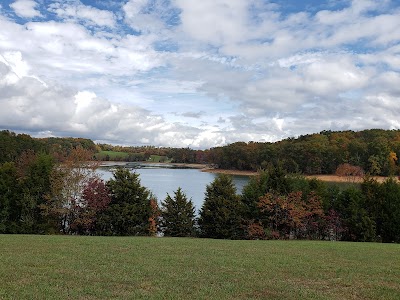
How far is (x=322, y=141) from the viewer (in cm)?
12850

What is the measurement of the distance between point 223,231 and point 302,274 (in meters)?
21.9

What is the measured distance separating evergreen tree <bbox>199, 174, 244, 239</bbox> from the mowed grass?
57.9ft

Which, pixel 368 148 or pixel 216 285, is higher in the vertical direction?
pixel 368 148

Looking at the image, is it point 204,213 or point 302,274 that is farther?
point 204,213

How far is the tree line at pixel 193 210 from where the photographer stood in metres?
33.0

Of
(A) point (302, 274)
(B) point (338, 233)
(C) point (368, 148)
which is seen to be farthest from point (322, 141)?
(A) point (302, 274)

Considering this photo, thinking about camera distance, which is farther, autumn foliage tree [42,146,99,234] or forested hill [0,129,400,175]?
forested hill [0,129,400,175]

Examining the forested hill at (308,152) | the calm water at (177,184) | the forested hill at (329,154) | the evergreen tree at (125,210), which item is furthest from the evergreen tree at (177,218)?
the forested hill at (329,154)

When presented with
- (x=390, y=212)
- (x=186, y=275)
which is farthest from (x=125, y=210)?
(x=390, y=212)

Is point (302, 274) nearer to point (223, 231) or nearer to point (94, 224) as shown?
point (223, 231)

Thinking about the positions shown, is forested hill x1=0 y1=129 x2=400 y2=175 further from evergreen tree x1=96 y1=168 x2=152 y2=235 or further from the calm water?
evergreen tree x1=96 y1=168 x2=152 y2=235

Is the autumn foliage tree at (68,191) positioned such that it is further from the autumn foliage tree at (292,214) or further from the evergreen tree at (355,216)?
the evergreen tree at (355,216)

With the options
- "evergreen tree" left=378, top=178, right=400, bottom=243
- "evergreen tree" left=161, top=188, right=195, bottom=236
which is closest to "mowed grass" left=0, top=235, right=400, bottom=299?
"evergreen tree" left=161, top=188, right=195, bottom=236

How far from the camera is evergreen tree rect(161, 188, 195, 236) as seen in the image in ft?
110
